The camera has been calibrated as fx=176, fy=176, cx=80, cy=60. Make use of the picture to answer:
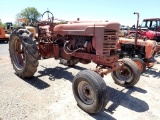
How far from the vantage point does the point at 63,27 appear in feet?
16.0

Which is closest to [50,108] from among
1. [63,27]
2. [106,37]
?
[106,37]

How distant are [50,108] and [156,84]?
3.55 m

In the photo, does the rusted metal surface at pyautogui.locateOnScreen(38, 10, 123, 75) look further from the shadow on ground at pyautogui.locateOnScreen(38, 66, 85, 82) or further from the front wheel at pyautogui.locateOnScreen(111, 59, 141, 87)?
the shadow on ground at pyautogui.locateOnScreen(38, 66, 85, 82)

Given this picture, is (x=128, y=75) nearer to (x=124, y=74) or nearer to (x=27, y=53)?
(x=124, y=74)

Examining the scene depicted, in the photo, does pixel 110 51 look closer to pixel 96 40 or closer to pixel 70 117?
pixel 96 40

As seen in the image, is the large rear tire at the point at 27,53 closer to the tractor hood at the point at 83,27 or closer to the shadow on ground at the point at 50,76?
the shadow on ground at the point at 50,76

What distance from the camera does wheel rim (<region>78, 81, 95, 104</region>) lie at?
3.59 meters

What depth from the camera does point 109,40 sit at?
3.98 metres

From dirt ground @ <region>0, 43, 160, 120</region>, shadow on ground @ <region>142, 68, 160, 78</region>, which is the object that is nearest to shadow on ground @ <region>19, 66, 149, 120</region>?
dirt ground @ <region>0, 43, 160, 120</region>

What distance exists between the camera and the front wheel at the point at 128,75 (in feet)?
15.4

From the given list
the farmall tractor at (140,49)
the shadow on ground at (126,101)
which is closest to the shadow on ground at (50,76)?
the shadow on ground at (126,101)

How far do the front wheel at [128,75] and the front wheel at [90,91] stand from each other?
1.47 metres

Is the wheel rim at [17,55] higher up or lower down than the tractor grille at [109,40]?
lower down

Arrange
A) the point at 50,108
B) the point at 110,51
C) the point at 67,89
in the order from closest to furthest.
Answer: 1. the point at 50,108
2. the point at 110,51
3. the point at 67,89
